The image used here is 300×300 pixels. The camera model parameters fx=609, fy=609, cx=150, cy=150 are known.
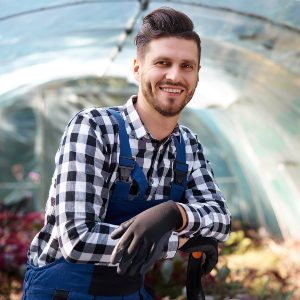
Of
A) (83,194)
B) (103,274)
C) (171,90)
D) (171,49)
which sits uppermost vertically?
(171,49)

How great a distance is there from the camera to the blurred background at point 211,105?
4484 millimetres

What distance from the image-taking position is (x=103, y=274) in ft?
5.41

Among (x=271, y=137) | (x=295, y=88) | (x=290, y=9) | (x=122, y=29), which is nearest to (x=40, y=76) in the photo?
(x=122, y=29)

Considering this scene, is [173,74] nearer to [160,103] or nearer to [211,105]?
[160,103]

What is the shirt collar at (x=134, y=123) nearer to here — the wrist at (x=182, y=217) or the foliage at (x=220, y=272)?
the wrist at (x=182, y=217)

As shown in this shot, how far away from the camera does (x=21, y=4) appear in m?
4.12

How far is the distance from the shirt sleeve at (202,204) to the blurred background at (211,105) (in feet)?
6.46

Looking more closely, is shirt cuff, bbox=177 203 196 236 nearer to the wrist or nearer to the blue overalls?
the wrist

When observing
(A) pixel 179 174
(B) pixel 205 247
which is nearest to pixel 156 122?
(A) pixel 179 174

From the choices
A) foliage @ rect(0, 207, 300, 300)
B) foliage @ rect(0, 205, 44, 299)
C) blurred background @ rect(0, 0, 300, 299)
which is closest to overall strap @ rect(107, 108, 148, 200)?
foliage @ rect(0, 207, 300, 300)

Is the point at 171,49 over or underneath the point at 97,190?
over

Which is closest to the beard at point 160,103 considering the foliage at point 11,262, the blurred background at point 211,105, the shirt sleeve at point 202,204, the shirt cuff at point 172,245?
the shirt sleeve at point 202,204

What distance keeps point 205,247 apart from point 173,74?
0.50m

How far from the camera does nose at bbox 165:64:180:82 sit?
A: 167 cm
